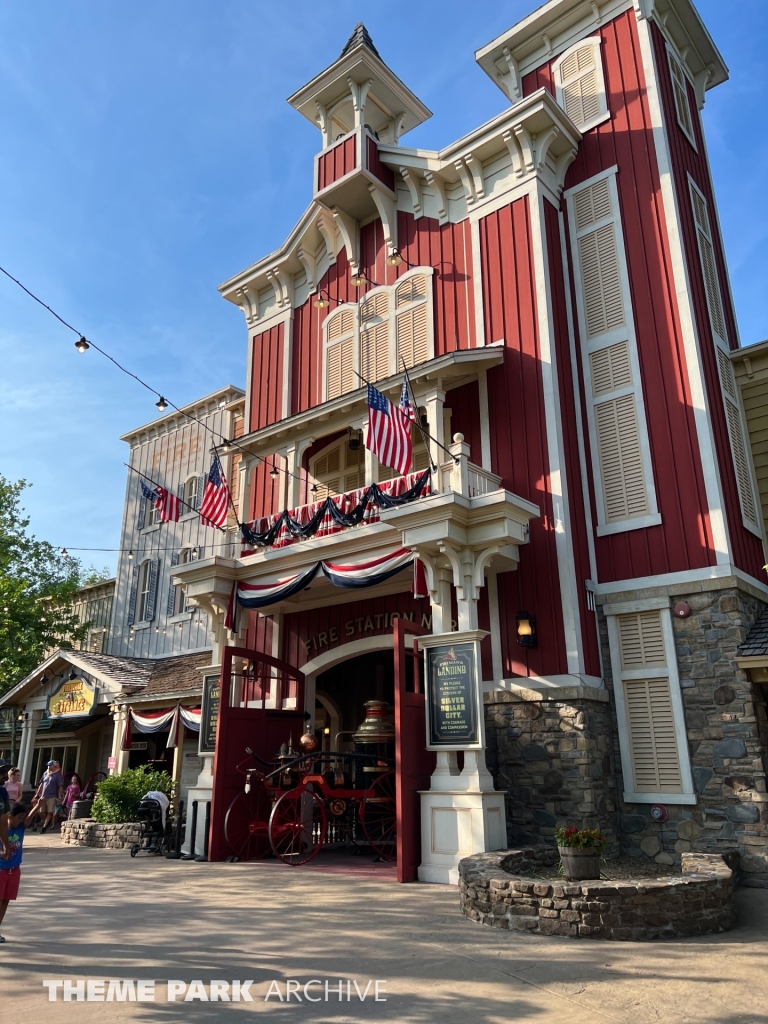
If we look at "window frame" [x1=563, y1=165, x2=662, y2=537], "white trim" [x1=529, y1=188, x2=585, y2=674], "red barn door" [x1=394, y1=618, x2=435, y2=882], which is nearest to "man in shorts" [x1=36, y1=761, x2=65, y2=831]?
"red barn door" [x1=394, y1=618, x2=435, y2=882]

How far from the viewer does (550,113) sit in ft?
46.5

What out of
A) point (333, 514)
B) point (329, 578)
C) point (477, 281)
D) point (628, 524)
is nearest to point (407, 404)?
point (333, 514)

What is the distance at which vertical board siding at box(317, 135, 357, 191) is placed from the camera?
655 inches

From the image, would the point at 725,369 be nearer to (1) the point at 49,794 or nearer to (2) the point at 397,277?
(2) the point at 397,277

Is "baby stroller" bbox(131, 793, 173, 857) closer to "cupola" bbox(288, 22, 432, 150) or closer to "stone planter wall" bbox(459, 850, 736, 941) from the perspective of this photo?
"stone planter wall" bbox(459, 850, 736, 941)

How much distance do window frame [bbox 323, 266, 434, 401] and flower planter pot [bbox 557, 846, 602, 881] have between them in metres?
9.34

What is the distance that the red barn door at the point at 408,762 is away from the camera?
10602mm

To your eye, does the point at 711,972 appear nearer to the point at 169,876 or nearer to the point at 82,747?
the point at 169,876

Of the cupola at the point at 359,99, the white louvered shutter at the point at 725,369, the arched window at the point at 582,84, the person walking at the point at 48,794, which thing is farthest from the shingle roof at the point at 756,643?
the person walking at the point at 48,794

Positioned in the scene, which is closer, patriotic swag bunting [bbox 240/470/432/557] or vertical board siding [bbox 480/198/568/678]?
vertical board siding [bbox 480/198/568/678]

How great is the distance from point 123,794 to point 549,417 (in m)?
11.6

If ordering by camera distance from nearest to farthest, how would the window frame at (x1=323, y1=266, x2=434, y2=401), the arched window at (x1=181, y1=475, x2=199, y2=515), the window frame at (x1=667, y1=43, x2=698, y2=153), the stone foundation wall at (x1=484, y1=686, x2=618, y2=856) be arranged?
1. the stone foundation wall at (x1=484, y1=686, x2=618, y2=856)
2. the window frame at (x1=667, y1=43, x2=698, y2=153)
3. the window frame at (x1=323, y1=266, x2=434, y2=401)
4. the arched window at (x1=181, y1=475, x2=199, y2=515)

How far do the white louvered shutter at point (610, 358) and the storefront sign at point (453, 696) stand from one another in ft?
11.7

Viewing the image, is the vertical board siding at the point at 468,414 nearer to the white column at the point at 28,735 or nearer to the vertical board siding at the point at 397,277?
the vertical board siding at the point at 397,277
